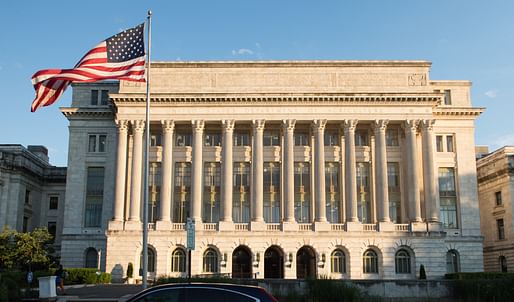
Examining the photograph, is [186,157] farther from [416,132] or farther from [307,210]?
[416,132]

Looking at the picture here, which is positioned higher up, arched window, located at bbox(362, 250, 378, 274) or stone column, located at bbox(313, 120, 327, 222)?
Result: stone column, located at bbox(313, 120, 327, 222)

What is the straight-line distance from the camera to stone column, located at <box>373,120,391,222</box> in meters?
59.3

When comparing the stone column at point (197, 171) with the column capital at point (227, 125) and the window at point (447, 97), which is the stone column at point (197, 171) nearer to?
the column capital at point (227, 125)

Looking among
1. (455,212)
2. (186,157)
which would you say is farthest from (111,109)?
(455,212)

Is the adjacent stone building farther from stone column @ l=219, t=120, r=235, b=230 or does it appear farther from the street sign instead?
the street sign

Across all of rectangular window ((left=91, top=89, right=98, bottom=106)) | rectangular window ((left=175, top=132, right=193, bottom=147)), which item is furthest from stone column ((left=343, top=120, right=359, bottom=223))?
rectangular window ((left=91, top=89, right=98, bottom=106))

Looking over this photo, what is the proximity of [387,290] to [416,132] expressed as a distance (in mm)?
35311

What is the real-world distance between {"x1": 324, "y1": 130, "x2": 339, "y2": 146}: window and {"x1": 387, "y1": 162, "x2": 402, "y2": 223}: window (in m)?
6.48

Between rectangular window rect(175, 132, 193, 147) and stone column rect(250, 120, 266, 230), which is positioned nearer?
stone column rect(250, 120, 266, 230)

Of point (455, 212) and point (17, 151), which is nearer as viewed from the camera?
point (455, 212)

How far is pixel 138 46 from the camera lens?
29750 millimetres

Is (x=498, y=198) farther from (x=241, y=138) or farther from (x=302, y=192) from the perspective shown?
(x=241, y=138)

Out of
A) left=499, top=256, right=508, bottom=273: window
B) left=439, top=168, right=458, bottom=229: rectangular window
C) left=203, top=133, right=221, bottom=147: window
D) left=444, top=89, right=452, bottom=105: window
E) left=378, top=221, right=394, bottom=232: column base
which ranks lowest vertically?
left=499, top=256, right=508, bottom=273: window

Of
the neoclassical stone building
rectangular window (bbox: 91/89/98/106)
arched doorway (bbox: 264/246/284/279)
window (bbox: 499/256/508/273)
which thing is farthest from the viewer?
window (bbox: 499/256/508/273)
